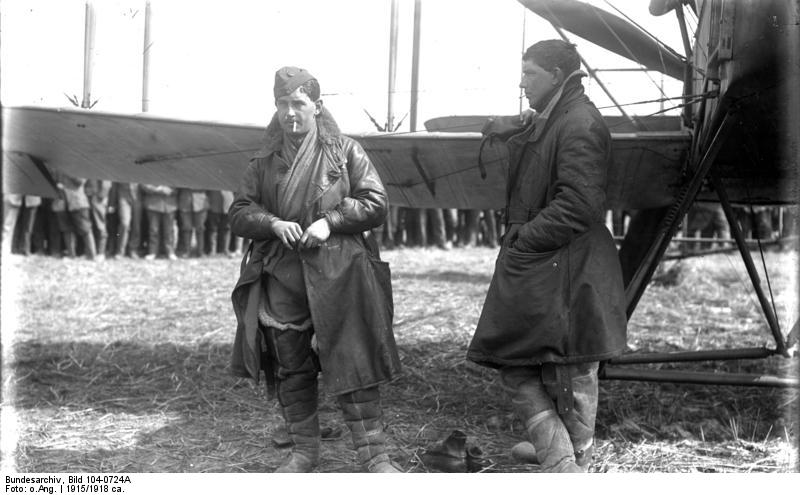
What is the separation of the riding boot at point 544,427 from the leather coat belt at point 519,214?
0.73 m

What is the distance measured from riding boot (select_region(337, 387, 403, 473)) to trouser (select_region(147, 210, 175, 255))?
10913 millimetres

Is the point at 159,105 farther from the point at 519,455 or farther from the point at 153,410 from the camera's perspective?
the point at 519,455

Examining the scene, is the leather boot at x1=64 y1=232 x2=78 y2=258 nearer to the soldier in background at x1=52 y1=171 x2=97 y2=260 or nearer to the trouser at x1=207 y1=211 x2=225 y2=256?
the soldier in background at x1=52 y1=171 x2=97 y2=260

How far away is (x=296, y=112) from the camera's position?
3.87 metres

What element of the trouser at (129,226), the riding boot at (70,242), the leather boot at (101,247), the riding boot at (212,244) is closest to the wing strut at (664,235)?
the leather boot at (101,247)

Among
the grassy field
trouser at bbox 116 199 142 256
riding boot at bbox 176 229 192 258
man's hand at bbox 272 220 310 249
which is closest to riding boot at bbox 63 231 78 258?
trouser at bbox 116 199 142 256

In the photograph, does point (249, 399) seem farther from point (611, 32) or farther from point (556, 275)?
point (611, 32)

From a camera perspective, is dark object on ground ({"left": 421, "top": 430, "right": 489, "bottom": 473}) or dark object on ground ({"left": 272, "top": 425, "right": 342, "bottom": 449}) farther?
dark object on ground ({"left": 272, "top": 425, "right": 342, "bottom": 449})

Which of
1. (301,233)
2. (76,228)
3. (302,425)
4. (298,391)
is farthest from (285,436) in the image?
(76,228)

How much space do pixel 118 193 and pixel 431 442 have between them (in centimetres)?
1045

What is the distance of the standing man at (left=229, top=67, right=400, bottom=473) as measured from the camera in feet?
12.5

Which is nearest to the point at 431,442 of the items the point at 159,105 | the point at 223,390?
the point at 223,390

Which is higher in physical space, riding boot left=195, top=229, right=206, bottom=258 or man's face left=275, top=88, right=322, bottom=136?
man's face left=275, top=88, right=322, bottom=136

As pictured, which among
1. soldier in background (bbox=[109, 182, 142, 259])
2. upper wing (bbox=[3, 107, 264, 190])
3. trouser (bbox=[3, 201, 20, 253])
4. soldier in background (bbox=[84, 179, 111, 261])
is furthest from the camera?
soldier in background (bbox=[109, 182, 142, 259])
